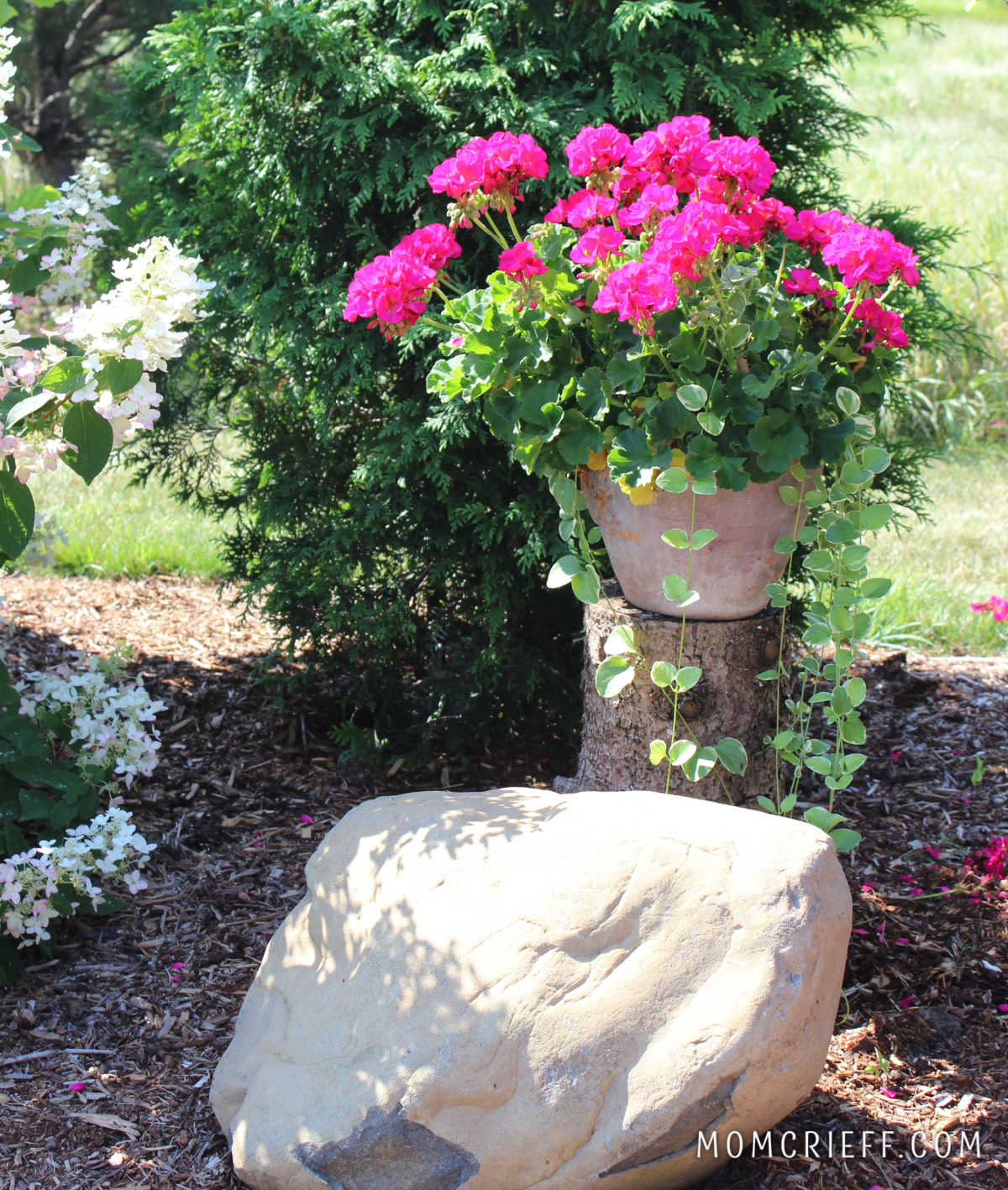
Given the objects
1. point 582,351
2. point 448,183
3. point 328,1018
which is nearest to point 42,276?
point 448,183

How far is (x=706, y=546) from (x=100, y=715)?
4.76 ft

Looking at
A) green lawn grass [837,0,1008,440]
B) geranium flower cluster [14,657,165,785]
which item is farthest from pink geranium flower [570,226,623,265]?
green lawn grass [837,0,1008,440]

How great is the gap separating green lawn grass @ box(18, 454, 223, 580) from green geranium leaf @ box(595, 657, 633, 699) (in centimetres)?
230

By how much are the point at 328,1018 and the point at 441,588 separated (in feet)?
4.97

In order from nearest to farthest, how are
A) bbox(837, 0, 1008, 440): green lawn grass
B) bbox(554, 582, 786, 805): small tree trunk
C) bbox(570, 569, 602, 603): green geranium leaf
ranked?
bbox(570, 569, 602, 603): green geranium leaf
bbox(554, 582, 786, 805): small tree trunk
bbox(837, 0, 1008, 440): green lawn grass

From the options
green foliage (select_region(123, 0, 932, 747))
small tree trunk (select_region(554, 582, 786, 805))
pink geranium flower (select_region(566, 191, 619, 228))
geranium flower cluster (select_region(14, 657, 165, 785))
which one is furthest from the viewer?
green foliage (select_region(123, 0, 932, 747))

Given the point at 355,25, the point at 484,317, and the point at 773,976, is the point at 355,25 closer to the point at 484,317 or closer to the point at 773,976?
the point at 484,317

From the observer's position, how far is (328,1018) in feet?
6.34

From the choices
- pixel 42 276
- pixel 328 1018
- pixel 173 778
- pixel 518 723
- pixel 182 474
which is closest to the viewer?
pixel 328 1018

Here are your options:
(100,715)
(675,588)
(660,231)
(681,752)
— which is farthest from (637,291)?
(100,715)

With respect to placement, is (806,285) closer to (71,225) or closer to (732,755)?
(732,755)

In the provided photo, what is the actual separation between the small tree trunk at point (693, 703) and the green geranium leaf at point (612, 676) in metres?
0.13

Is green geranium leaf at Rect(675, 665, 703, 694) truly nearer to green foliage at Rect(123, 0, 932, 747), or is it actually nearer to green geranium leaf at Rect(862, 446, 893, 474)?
green geranium leaf at Rect(862, 446, 893, 474)

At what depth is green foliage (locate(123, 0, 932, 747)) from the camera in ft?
9.28
